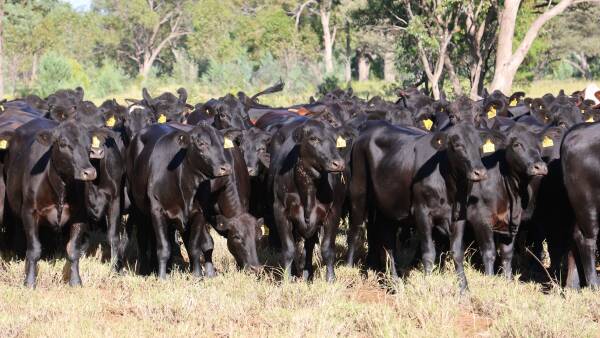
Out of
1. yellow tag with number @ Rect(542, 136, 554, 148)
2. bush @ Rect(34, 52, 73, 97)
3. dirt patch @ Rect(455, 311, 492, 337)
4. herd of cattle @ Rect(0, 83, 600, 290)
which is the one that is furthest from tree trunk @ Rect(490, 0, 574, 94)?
bush @ Rect(34, 52, 73, 97)

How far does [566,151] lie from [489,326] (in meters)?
1.81

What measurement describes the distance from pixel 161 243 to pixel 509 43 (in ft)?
55.9

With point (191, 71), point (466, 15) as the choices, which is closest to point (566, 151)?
point (466, 15)

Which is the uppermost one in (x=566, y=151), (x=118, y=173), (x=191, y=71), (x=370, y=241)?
(x=566, y=151)

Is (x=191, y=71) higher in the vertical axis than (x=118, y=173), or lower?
lower

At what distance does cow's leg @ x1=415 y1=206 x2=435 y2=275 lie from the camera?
8.00 metres

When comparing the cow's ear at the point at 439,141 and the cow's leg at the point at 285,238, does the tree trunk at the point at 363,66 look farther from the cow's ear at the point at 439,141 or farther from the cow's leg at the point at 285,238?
the cow's ear at the point at 439,141

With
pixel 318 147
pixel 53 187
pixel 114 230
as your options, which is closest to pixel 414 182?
pixel 318 147

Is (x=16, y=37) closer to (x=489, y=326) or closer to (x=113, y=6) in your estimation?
(x=113, y=6)

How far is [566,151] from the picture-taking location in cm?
784

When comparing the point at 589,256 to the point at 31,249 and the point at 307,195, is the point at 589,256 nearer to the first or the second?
the point at 307,195

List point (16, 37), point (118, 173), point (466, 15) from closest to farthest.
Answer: point (118, 173), point (466, 15), point (16, 37)

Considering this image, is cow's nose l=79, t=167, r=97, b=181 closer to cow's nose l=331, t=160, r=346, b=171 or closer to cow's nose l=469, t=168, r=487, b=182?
cow's nose l=331, t=160, r=346, b=171

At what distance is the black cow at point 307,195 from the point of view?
8.20 meters
